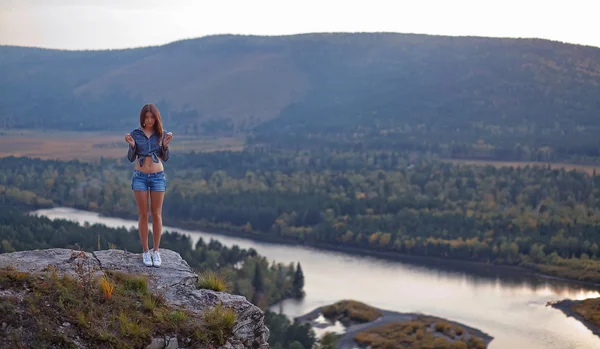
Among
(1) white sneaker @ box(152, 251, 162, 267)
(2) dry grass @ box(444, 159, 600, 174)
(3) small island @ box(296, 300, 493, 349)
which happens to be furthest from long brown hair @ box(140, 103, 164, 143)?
(2) dry grass @ box(444, 159, 600, 174)

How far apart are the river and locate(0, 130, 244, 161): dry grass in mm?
44865

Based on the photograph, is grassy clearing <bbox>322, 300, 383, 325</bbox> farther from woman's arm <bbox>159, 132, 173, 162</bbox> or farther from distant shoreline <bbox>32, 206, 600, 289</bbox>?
woman's arm <bbox>159, 132, 173, 162</bbox>

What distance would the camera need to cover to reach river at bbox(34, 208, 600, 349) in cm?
3712

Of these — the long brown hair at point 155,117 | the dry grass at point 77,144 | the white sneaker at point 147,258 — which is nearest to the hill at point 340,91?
the dry grass at point 77,144

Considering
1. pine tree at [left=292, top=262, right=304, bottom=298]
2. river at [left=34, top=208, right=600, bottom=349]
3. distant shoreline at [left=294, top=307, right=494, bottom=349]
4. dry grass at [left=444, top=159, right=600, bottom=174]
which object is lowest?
distant shoreline at [left=294, top=307, right=494, bottom=349]

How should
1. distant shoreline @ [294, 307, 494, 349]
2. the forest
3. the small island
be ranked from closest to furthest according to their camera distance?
the small island → distant shoreline @ [294, 307, 494, 349] → the forest

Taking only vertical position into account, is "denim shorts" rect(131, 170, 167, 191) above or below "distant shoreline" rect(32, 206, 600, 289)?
above

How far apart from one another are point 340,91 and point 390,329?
123m

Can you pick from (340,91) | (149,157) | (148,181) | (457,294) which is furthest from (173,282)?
(340,91)

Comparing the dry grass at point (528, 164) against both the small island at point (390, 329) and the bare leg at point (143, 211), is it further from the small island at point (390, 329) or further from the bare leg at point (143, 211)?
the bare leg at point (143, 211)

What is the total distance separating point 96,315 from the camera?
332 inches

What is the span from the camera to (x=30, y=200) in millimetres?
69000

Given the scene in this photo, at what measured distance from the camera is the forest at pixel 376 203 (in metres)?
57.5

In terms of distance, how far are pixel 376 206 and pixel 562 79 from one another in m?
73.3
